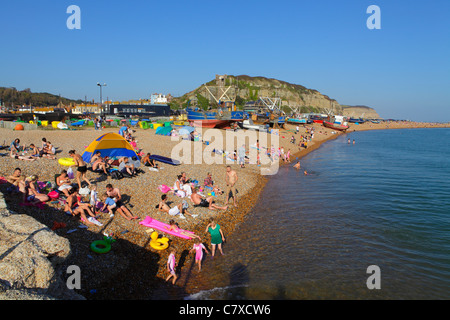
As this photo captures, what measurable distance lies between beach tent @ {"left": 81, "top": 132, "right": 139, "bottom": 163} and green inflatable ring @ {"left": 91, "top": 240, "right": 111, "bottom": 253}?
7473 mm

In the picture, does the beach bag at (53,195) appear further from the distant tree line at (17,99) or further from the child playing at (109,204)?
the distant tree line at (17,99)

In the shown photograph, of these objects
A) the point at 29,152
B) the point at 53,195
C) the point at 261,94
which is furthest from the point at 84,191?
the point at 261,94

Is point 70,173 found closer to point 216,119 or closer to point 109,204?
point 109,204

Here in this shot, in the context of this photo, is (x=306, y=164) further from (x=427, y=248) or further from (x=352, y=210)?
(x=427, y=248)

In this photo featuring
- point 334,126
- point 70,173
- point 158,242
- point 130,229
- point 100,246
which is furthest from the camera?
point 334,126

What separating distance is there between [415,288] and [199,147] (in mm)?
18885

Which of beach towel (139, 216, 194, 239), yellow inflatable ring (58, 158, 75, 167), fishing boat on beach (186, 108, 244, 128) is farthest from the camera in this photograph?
fishing boat on beach (186, 108, 244, 128)

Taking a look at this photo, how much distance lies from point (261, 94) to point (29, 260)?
111 m

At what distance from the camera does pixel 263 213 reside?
1288cm

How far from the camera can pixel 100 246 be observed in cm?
789

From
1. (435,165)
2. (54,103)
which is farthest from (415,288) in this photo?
(54,103)

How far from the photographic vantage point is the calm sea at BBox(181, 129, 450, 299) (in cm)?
746

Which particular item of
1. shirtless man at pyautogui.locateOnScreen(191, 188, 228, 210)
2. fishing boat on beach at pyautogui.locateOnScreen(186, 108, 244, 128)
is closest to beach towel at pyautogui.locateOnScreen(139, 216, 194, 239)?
shirtless man at pyautogui.locateOnScreen(191, 188, 228, 210)

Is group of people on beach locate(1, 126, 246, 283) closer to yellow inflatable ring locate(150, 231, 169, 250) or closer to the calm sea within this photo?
yellow inflatable ring locate(150, 231, 169, 250)
